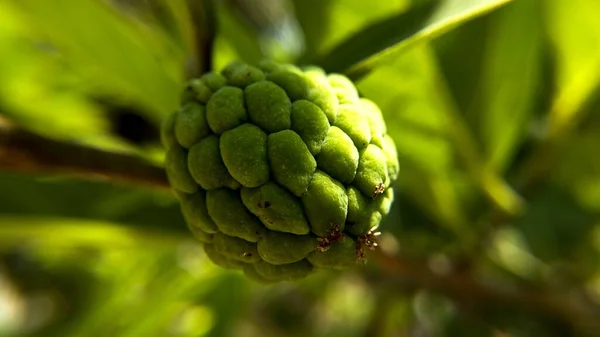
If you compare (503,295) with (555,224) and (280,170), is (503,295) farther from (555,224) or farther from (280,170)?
(280,170)

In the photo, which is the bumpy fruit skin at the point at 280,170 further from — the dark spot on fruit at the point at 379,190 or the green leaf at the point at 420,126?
the green leaf at the point at 420,126

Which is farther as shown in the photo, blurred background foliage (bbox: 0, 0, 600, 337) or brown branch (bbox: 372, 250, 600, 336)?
brown branch (bbox: 372, 250, 600, 336)

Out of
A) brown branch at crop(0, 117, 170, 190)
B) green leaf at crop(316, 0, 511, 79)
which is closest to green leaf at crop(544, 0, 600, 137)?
green leaf at crop(316, 0, 511, 79)

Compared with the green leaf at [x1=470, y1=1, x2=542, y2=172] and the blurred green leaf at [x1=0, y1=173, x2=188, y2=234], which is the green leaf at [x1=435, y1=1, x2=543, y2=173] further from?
the blurred green leaf at [x1=0, y1=173, x2=188, y2=234]

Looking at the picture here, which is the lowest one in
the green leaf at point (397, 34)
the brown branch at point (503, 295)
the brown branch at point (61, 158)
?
the brown branch at point (503, 295)

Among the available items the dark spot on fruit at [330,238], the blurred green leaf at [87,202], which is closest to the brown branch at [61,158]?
the dark spot on fruit at [330,238]
